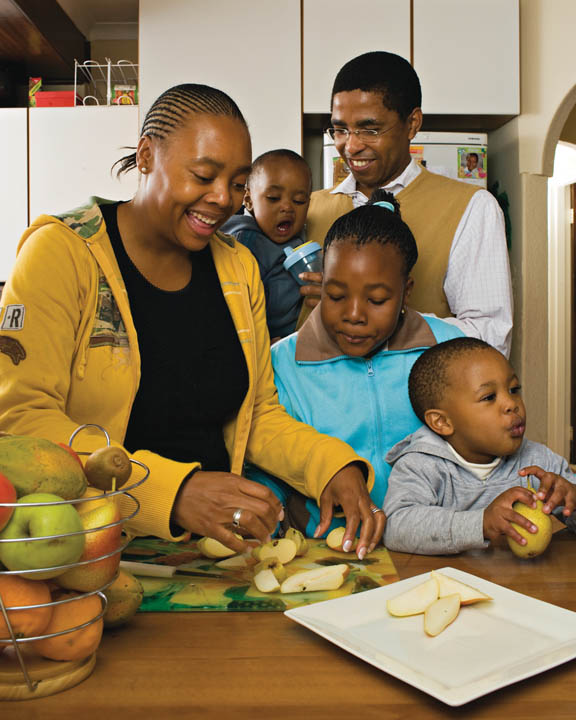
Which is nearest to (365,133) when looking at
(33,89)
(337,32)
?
(337,32)

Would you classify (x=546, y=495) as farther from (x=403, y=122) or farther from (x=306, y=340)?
(x=403, y=122)

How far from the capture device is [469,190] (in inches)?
74.1

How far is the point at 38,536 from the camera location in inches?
21.0

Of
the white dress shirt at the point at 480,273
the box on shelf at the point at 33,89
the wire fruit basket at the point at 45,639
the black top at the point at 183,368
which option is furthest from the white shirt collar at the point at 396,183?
the box on shelf at the point at 33,89

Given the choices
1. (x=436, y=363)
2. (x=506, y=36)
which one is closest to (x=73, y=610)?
(x=436, y=363)

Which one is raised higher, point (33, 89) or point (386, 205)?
point (33, 89)

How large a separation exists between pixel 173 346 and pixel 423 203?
3.15 ft

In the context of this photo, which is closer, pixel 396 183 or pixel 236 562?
pixel 236 562

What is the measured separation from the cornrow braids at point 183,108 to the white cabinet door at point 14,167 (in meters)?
2.49

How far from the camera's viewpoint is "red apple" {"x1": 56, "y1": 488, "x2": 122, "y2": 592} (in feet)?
1.93

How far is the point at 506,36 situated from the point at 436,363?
2.46 meters

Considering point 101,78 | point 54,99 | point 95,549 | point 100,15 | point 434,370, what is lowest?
point 95,549

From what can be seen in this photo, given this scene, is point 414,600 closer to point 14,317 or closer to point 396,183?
point 14,317

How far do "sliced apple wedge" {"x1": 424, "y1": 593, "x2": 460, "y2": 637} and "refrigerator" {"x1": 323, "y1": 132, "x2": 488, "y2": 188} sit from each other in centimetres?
264
